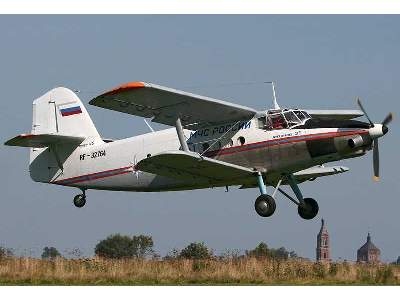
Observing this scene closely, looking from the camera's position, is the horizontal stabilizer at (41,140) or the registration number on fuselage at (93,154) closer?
the horizontal stabilizer at (41,140)

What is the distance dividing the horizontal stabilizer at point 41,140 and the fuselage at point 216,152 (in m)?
0.33

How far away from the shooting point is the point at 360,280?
60.0ft

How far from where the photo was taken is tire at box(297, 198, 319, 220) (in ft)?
78.8

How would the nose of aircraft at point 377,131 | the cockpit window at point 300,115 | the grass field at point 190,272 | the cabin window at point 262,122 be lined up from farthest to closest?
1. the cabin window at point 262,122
2. the cockpit window at point 300,115
3. the nose of aircraft at point 377,131
4. the grass field at point 190,272

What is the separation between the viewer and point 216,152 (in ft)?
77.6

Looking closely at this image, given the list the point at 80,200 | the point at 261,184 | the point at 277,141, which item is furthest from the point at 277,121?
the point at 80,200

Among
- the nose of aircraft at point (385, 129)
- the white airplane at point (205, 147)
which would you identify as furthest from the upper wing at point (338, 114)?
the nose of aircraft at point (385, 129)

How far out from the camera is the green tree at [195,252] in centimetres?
2119

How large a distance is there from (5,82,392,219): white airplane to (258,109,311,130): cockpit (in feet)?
0.08

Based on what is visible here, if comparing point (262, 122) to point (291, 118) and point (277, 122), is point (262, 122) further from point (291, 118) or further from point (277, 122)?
point (291, 118)

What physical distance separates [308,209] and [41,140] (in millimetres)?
8429

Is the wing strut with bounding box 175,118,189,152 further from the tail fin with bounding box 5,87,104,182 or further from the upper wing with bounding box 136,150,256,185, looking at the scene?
the tail fin with bounding box 5,87,104,182

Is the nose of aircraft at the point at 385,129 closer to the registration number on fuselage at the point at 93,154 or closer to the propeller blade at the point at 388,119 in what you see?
the propeller blade at the point at 388,119

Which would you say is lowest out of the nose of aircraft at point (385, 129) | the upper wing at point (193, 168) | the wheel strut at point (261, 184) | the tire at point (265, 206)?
the tire at point (265, 206)
